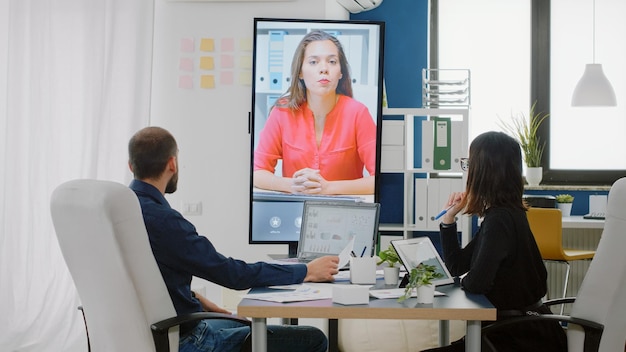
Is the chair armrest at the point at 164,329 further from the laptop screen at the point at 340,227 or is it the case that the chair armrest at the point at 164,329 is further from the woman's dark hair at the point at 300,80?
the woman's dark hair at the point at 300,80

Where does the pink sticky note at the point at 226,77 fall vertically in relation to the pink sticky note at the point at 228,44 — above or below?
below

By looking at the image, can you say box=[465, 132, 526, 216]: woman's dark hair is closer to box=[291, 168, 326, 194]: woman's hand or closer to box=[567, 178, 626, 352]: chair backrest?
box=[567, 178, 626, 352]: chair backrest

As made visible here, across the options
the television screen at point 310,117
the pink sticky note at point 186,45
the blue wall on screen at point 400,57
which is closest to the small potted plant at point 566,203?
the blue wall on screen at point 400,57

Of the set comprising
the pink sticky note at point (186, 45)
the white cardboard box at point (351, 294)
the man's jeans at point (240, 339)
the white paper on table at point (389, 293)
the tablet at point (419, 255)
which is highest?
the pink sticky note at point (186, 45)

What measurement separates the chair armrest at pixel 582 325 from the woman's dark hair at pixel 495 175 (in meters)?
0.39

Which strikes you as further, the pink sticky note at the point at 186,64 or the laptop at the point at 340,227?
the pink sticky note at the point at 186,64

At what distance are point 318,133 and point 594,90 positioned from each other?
6.87 feet

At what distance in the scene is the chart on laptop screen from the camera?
3.50 metres

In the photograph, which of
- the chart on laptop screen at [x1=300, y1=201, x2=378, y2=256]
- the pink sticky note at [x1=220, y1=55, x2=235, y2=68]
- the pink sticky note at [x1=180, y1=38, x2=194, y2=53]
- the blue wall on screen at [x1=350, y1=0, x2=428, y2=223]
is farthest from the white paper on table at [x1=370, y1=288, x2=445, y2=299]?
the blue wall on screen at [x1=350, y1=0, x2=428, y2=223]

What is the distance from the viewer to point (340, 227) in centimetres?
351

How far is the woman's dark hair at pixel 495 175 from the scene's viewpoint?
2.76 meters

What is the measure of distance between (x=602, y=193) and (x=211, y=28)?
3062mm

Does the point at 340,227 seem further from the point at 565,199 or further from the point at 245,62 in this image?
the point at 565,199

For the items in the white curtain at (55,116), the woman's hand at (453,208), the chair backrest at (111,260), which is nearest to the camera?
the chair backrest at (111,260)
